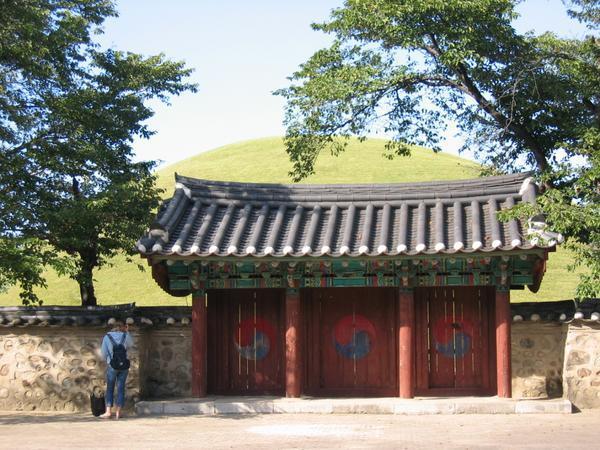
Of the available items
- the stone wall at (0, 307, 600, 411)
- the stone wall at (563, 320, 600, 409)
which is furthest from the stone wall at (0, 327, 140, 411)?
the stone wall at (563, 320, 600, 409)

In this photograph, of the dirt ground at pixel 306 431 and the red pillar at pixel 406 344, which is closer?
the dirt ground at pixel 306 431

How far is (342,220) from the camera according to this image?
1639 cm

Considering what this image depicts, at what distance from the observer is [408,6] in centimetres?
2030

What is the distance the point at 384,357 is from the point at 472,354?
160cm

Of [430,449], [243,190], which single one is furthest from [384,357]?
[430,449]

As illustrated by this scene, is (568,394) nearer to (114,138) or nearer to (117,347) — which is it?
(117,347)

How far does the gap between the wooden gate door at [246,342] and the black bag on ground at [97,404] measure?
2.20m

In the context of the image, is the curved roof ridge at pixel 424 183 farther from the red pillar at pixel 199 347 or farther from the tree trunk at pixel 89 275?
the tree trunk at pixel 89 275

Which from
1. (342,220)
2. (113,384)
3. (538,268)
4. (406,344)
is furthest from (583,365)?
(113,384)

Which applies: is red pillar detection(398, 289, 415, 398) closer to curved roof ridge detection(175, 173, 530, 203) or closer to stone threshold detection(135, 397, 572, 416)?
stone threshold detection(135, 397, 572, 416)

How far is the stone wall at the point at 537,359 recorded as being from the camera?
51.8 ft

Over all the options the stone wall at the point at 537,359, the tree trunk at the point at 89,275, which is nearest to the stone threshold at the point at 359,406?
the stone wall at the point at 537,359

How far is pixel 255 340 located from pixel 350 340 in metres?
1.79

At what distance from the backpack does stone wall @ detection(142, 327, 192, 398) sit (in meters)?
1.81
